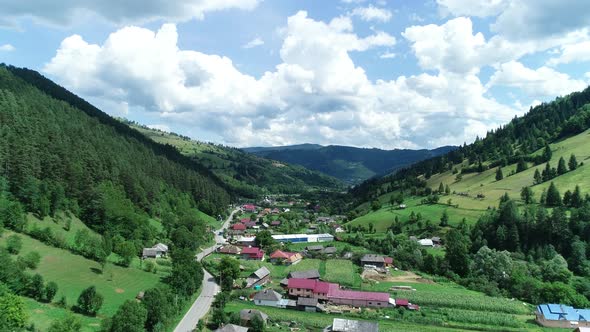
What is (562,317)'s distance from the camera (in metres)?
56.2

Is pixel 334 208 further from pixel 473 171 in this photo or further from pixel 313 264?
pixel 313 264

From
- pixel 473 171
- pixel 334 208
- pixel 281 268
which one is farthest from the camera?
pixel 334 208

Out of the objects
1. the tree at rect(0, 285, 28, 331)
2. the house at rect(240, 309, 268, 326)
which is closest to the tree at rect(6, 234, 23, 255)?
the tree at rect(0, 285, 28, 331)

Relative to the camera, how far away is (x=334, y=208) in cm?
18600

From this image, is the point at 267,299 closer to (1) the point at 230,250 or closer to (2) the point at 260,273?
(2) the point at 260,273

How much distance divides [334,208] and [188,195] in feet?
242

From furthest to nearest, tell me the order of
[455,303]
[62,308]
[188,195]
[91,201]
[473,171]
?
[473,171] → [188,195] → [91,201] → [455,303] → [62,308]

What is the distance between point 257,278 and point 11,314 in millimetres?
40509

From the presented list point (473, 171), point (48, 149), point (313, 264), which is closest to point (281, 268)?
point (313, 264)

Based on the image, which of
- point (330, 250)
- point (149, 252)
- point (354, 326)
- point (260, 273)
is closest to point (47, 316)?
point (149, 252)

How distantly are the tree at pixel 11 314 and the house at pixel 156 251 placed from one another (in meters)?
35.8

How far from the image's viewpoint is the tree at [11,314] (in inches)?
1439

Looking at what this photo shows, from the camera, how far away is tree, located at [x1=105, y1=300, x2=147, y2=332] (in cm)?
4119

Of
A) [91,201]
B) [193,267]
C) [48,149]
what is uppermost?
[48,149]
